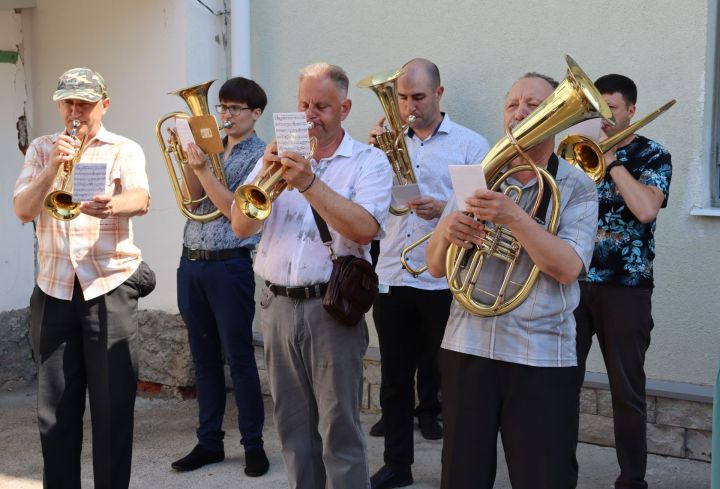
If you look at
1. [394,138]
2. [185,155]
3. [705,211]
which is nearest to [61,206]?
→ [185,155]

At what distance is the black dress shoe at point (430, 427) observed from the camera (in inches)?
209

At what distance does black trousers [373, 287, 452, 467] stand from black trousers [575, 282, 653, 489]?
756mm

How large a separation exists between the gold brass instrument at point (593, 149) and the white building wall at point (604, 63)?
34.1 inches

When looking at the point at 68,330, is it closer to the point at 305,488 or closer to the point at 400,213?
the point at 305,488

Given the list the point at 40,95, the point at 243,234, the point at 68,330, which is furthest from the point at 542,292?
the point at 40,95

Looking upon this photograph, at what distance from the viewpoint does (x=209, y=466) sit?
500cm

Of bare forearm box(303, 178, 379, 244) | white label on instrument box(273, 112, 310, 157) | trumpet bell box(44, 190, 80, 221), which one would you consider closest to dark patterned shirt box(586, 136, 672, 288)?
bare forearm box(303, 178, 379, 244)

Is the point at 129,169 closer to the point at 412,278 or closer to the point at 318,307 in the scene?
the point at 318,307

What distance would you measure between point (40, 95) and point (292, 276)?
437 cm

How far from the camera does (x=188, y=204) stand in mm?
4734

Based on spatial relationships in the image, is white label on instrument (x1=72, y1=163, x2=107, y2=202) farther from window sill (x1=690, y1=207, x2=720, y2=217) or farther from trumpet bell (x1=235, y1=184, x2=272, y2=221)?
window sill (x1=690, y1=207, x2=720, y2=217)

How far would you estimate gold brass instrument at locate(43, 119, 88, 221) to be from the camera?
12.7 ft

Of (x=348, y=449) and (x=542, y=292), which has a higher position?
(x=542, y=292)

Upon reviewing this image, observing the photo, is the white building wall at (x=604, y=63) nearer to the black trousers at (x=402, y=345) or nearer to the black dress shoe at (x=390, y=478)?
the black trousers at (x=402, y=345)
